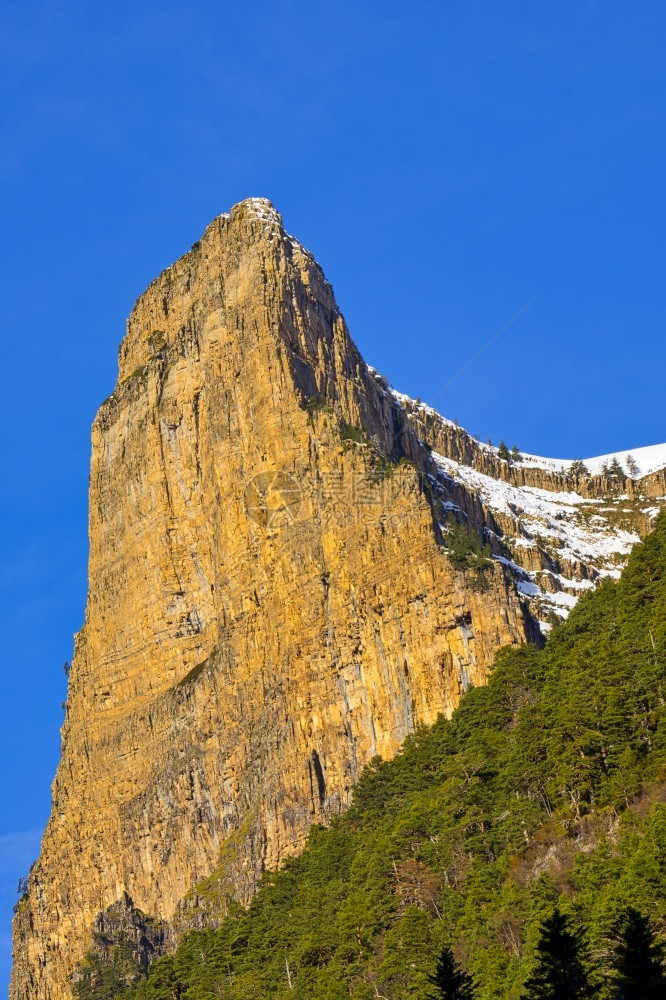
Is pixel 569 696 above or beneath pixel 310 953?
above

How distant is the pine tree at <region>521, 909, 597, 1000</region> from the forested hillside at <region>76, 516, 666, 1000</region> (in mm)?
4038

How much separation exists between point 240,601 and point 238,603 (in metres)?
0.34

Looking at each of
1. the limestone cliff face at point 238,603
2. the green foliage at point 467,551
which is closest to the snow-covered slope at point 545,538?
the limestone cliff face at point 238,603

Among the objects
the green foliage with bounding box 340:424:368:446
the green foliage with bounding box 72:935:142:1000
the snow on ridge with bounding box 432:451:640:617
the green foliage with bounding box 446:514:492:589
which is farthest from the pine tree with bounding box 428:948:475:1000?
the snow on ridge with bounding box 432:451:640:617

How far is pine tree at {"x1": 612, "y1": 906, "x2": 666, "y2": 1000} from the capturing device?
69062 mm

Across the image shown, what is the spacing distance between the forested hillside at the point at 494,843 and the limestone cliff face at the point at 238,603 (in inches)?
280

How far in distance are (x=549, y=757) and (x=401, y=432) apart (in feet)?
214

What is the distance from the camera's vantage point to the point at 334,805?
438ft

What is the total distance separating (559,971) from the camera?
237ft

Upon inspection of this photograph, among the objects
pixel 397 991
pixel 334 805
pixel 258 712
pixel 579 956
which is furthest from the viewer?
pixel 258 712

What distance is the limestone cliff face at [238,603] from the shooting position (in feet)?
443

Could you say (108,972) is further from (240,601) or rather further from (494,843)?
(494,843)

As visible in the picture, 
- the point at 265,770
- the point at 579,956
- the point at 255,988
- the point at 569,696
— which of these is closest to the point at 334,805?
the point at 265,770

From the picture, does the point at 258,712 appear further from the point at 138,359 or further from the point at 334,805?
the point at 138,359
